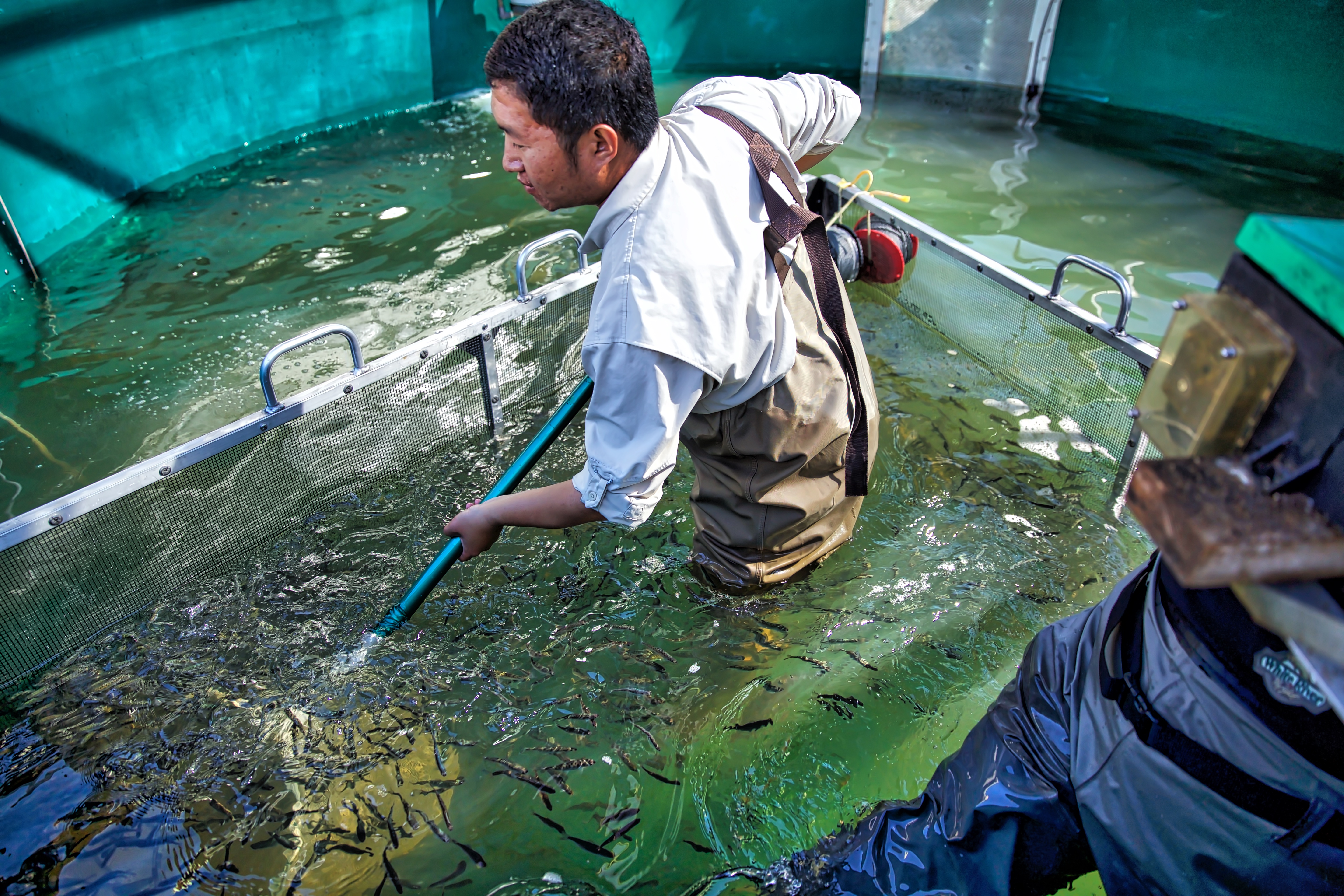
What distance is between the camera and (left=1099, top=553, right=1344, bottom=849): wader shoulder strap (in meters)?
1.41

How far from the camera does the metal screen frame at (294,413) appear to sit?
2709mm

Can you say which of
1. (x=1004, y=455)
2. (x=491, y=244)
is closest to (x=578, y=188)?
(x=1004, y=455)

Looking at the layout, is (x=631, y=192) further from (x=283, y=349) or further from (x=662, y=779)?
(x=662, y=779)

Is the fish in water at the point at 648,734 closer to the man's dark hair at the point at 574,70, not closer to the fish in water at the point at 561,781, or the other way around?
the fish in water at the point at 561,781

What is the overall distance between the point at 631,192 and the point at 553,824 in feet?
6.45

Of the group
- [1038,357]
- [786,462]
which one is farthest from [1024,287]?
[786,462]

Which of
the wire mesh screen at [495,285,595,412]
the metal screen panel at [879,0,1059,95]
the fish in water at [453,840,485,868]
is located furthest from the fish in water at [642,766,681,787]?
the metal screen panel at [879,0,1059,95]

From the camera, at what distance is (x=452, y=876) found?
99.1 inches

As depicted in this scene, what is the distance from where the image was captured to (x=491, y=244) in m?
6.69

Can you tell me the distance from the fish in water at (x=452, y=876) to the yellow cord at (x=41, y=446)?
3.28 meters

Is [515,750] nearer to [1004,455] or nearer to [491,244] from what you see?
[1004,455]

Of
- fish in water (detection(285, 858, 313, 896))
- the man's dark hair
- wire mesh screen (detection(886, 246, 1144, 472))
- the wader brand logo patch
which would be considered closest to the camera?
the wader brand logo patch

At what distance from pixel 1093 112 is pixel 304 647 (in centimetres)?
971

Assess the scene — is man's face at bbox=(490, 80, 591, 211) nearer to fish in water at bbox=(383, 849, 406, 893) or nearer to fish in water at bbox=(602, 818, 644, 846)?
fish in water at bbox=(602, 818, 644, 846)
